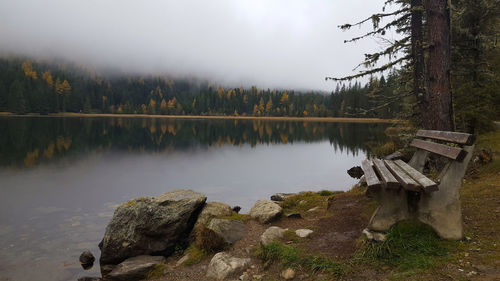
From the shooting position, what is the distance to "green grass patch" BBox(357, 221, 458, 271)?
4.80m

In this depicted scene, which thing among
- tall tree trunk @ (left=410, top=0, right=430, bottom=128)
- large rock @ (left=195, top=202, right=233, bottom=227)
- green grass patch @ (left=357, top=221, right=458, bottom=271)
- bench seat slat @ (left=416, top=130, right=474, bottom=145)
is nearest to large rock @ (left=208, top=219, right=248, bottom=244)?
large rock @ (left=195, top=202, right=233, bottom=227)

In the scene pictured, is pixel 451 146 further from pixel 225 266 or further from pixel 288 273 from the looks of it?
pixel 225 266

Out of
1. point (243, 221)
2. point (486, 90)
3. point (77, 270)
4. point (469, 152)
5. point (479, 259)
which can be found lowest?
point (77, 270)

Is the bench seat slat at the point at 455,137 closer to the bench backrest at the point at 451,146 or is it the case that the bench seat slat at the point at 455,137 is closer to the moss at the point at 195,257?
the bench backrest at the point at 451,146

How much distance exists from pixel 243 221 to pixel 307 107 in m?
181

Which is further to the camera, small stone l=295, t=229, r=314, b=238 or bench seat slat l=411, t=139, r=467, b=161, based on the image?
small stone l=295, t=229, r=314, b=238

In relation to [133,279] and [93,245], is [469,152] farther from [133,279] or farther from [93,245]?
[93,245]

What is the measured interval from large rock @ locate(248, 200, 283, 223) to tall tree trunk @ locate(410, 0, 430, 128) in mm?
5100

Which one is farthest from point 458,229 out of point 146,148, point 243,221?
point 146,148

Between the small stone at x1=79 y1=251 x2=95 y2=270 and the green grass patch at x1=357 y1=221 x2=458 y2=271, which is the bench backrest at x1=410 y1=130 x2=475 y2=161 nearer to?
the green grass patch at x1=357 y1=221 x2=458 y2=271

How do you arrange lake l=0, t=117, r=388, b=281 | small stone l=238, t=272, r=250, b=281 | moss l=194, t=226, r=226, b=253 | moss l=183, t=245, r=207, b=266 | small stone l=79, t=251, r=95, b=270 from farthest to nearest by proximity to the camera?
lake l=0, t=117, r=388, b=281 → small stone l=79, t=251, r=95, b=270 → moss l=194, t=226, r=226, b=253 → moss l=183, t=245, r=207, b=266 → small stone l=238, t=272, r=250, b=281

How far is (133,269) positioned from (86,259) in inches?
100

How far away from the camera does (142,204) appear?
32.4 feet

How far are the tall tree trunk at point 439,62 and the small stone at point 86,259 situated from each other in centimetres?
1128
